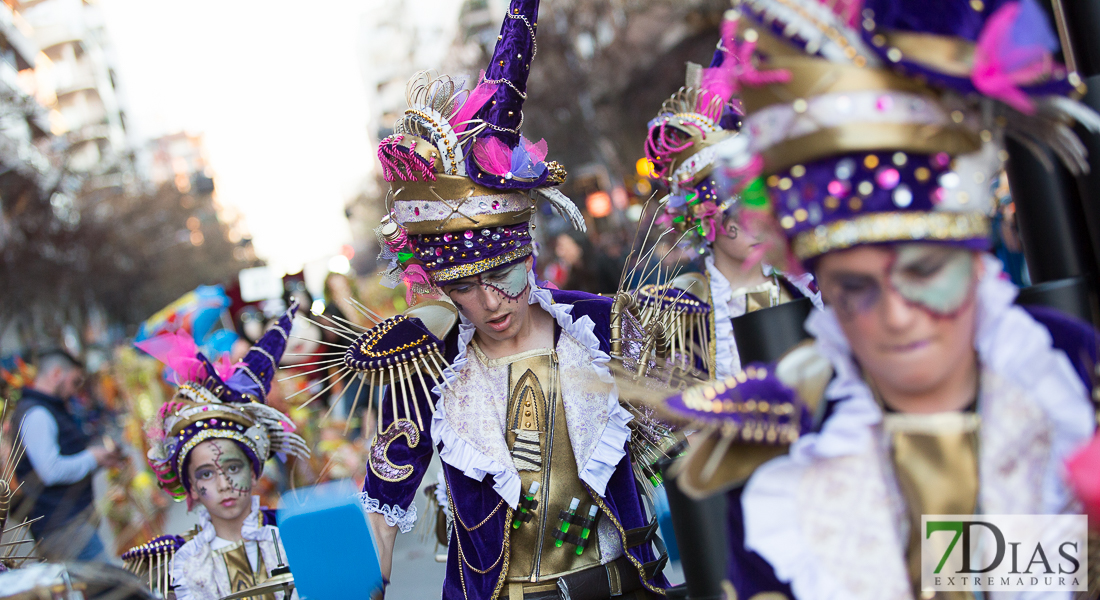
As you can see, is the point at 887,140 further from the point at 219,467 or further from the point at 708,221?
the point at 219,467

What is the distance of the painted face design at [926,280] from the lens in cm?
128

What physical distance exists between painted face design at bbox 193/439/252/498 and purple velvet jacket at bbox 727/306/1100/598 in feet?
8.09

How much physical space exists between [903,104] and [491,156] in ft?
4.62

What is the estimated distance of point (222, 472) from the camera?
343 centimetres

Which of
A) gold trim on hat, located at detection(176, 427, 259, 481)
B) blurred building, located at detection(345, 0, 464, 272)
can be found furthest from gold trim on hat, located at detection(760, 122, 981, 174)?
blurred building, located at detection(345, 0, 464, 272)

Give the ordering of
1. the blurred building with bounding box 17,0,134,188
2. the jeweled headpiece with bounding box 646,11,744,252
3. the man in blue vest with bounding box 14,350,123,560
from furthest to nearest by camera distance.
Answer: the blurred building with bounding box 17,0,134,188, the man in blue vest with bounding box 14,350,123,560, the jeweled headpiece with bounding box 646,11,744,252

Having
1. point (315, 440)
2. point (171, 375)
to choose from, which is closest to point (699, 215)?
point (171, 375)

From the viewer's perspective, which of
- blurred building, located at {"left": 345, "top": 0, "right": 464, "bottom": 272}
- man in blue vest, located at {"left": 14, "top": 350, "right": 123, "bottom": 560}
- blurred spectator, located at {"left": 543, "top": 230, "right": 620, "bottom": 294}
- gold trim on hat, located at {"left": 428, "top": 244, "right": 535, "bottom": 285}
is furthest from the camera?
blurred building, located at {"left": 345, "top": 0, "right": 464, "bottom": 272}

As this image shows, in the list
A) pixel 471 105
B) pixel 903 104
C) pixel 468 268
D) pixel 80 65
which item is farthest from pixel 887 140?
pixel 80 65

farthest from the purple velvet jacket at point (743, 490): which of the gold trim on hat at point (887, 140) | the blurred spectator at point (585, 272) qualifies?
the blurred spectator at point (585, 272)

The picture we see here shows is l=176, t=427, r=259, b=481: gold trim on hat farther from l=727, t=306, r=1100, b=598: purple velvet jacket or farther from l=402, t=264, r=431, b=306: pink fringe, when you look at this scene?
l=727, t=306, r=1100, b=598: purple velvet jacket

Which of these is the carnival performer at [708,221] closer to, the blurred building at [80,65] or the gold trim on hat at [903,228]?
the gold trim on hat at [903,228]

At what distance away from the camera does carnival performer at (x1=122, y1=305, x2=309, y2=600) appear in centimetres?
344

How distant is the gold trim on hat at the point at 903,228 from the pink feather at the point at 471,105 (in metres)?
1.44
